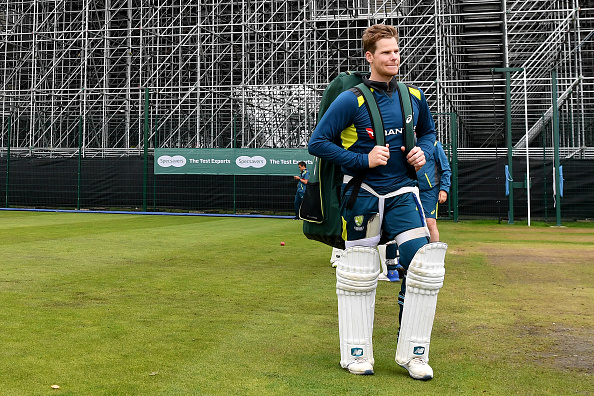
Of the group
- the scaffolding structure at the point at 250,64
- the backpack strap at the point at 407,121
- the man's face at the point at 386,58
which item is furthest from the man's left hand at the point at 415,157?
the scaffolding structure at the point at 250,64

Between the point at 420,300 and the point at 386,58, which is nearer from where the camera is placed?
the point at 420,300

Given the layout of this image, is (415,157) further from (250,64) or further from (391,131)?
(250,64)

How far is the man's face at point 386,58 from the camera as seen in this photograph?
3.27m

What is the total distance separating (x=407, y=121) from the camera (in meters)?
3.29

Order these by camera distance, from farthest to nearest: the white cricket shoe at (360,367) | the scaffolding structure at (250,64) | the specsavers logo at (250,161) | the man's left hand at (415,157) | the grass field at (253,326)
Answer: the scaffolding structure at (250,64) < the specsavers logo at (250,161) < the man's left hand at (415,157) < the white cricket shoe at (360,367) < the grass field at (253,326)

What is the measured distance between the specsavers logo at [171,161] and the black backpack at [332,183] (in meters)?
16.5

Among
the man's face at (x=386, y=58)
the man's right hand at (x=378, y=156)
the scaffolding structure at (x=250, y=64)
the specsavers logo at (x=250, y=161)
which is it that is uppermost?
the scaffolding structure at (x=250, y=64)

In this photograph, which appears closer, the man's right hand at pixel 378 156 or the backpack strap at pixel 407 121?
the man's right hand at pixel 378 156

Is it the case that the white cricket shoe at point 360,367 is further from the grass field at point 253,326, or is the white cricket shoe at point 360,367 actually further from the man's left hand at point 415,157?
the man's left hand at point 415,157

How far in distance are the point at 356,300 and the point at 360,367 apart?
12.1 inches

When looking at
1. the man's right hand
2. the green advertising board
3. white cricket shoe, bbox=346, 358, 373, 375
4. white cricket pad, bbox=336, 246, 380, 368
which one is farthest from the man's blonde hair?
the green advertising board

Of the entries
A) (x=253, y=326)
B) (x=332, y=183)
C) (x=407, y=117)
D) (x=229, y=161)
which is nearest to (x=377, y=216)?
(x=332, y=183)

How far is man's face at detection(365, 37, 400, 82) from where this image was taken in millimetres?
3270

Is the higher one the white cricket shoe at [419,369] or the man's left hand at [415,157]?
the man's left hand at [415,157]
